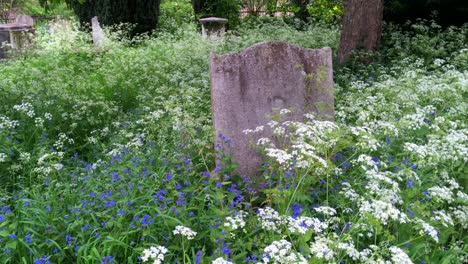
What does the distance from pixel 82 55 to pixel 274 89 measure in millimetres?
7258

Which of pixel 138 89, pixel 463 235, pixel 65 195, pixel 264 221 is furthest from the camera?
pixel 138 89

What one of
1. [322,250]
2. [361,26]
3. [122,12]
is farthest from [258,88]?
[122,12]

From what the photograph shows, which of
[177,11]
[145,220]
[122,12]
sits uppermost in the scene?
[122,12]

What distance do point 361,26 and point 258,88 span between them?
14.1 ft

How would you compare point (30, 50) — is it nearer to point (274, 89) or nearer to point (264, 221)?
point (274, 89)

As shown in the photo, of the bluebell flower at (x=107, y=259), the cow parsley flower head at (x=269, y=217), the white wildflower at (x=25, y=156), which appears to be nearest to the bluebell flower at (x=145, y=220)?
the bluebell flower at (x=107, y=259)

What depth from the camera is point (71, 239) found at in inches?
104

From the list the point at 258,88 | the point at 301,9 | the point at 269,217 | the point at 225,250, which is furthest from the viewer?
the point at 301,9

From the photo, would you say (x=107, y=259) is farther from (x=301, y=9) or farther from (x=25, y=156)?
(x=301, y=9)

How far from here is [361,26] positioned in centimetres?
735

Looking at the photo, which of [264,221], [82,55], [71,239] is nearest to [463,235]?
[264,221]

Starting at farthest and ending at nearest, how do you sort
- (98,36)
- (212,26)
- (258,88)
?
(212,26) < (98,36) < (258,88)

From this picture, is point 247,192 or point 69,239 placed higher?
point 69,239

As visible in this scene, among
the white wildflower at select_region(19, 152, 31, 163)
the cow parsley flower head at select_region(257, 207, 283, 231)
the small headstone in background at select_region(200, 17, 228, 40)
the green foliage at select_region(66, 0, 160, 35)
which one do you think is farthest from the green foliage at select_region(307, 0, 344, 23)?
the cow parsley flower head at select_region(257, 207, 283, 231)
